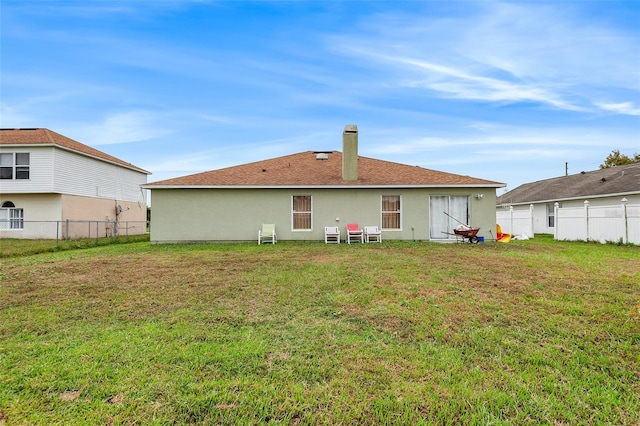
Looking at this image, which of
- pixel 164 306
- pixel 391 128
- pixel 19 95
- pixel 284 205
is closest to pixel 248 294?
pixel 164 306

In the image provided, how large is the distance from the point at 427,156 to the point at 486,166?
7242mm

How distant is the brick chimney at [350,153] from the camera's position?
51.4 feet

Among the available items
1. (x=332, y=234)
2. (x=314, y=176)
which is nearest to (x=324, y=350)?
(x=332, y=234)

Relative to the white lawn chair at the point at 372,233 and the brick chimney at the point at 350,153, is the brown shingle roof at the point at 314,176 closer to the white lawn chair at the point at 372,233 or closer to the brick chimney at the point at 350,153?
the brick chimney at the point at 350,153

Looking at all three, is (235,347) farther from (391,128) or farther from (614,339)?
(391,128)

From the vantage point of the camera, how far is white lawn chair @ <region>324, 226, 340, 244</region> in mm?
14812

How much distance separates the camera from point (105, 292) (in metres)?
6.06

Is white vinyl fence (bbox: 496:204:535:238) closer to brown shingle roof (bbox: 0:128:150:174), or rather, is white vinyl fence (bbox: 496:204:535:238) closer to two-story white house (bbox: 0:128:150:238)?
two-story white house (bbox: 0:128:150:238)

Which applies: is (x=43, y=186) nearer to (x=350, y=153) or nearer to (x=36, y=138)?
(x=36, y=138)

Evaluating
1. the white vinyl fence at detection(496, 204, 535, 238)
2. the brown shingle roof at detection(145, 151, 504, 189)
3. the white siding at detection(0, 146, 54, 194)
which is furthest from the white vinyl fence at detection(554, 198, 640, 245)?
the white siding at detection(0, 146, 54, 194)

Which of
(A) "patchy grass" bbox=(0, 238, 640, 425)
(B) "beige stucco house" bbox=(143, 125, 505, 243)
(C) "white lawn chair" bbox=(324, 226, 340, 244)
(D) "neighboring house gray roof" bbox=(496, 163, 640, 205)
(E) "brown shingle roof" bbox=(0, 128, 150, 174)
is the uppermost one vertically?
(E) "brown shingle roof" bbox=(0, 128, 150, 174)

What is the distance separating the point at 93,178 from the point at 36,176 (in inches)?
129

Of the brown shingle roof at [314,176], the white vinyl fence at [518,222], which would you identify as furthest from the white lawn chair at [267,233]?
the white vinyl fence at [518,222]

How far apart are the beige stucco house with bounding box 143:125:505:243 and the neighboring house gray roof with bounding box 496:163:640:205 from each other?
8.19m
